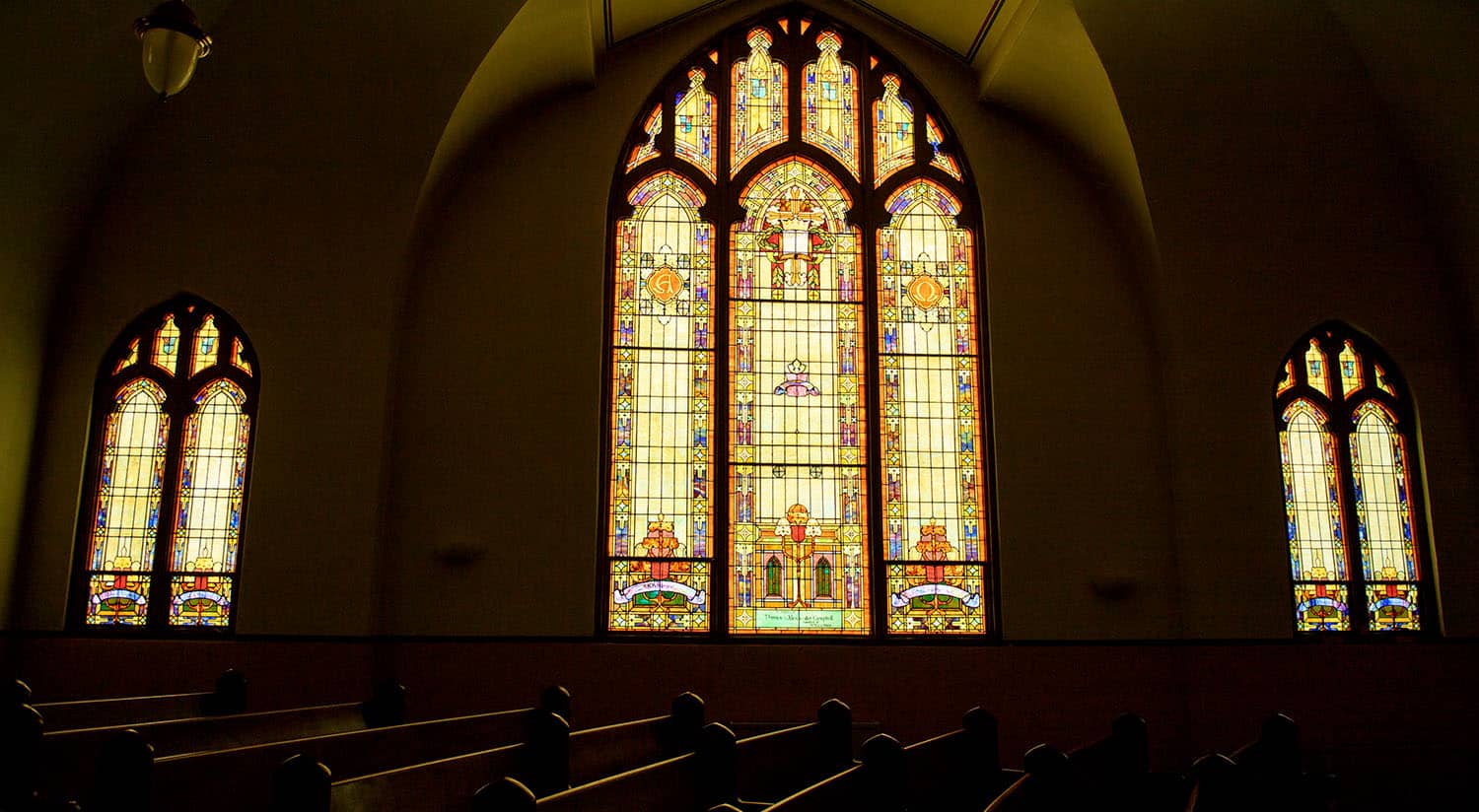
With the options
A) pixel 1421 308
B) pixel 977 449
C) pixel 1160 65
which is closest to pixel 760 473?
pixel 977 449

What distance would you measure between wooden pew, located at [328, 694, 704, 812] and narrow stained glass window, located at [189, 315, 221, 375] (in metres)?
4.37

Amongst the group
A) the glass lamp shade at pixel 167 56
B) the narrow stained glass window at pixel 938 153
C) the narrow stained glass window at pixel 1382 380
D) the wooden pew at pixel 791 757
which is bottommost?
the wooden pew at pixel 791 757

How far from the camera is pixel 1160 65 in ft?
26.0

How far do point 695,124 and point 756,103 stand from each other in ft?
1.68

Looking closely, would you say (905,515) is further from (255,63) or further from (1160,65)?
(255,63)

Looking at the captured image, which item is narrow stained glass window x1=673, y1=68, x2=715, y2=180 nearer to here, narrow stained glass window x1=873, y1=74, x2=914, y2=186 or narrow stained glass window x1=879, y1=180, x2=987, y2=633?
narrow stained glass window x1=873, y1=74, x2=914, y2=186

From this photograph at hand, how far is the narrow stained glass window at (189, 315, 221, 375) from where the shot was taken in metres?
7.89

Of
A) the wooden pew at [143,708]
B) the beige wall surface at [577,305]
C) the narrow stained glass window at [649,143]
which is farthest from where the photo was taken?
the narrow stained glass window at [649,143]

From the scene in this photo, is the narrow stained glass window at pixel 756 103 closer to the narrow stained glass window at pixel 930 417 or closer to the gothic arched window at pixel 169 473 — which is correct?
the narrow stained glass window at pixel 930 417

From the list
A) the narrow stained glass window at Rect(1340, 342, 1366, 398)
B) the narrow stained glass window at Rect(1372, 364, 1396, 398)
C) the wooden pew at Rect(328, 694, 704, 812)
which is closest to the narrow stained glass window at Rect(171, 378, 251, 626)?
the wooden pew at Rect(328, 694, 704, 812)

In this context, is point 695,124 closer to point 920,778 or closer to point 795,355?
point 795,355

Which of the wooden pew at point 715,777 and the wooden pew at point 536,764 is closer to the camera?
the wooden pew at point 715,777

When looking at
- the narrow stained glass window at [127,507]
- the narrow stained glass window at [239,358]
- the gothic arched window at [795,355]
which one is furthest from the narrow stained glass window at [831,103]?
the narrow stained glass window at [127,507]

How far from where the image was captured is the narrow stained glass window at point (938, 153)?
348 inches
